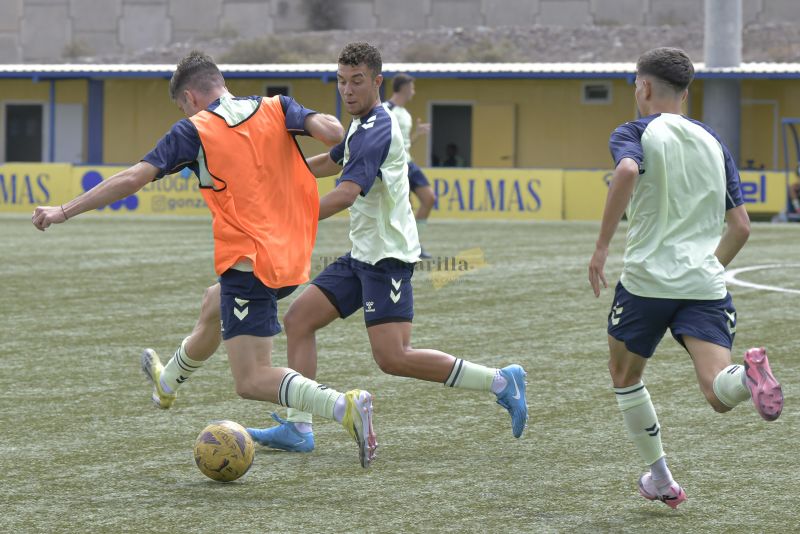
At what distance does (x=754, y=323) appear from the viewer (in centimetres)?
1140

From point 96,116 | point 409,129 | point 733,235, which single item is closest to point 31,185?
point 96,116

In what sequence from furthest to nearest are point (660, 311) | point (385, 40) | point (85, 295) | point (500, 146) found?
point (385, 40), point (500, 146), point (85, 295), point (660, 311)

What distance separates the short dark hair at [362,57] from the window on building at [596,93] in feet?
99.6

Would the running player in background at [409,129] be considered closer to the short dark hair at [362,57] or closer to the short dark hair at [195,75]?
the short dark hair at [362,57]

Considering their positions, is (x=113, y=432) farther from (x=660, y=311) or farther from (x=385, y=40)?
(x=385, y=40)

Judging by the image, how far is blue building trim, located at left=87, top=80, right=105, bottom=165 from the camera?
1420 inches

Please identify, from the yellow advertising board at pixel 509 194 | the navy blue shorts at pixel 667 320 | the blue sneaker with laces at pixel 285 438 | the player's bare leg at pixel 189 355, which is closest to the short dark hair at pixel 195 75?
the player's bare leg at pixel 189 355

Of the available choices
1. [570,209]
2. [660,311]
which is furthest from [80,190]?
[660,311]

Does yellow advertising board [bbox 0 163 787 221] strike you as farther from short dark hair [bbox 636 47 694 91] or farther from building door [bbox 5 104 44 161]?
short dark hair [bbox 636 47 694 91]

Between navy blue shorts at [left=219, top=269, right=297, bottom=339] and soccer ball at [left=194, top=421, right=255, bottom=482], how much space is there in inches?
17.7

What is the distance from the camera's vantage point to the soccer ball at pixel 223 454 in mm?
5930

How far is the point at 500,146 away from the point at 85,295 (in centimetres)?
2489

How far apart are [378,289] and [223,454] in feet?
3.75

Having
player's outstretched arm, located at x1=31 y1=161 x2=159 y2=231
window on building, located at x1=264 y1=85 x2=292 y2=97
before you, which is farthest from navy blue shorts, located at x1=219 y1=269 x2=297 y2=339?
window on building, located at x1=264 y1=85 x2=292 y2=97
